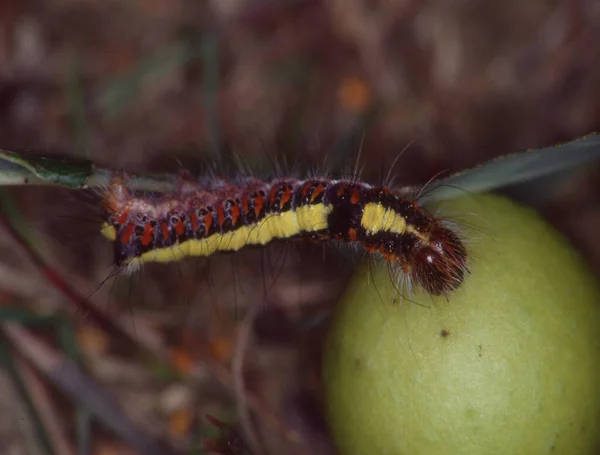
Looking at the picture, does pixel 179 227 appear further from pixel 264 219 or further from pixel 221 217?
pixel 264 219

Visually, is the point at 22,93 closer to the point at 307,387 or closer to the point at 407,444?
the point at 307,387

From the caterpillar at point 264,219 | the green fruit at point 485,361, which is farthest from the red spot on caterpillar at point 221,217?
the green fruit at point 485,361

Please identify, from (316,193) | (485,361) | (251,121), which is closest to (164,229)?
(316,193)

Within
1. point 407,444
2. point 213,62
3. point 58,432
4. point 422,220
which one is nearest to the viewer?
point 407,444

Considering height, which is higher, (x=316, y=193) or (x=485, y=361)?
(x=316, y=193)

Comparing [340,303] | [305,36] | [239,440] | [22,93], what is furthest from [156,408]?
[305,36]
